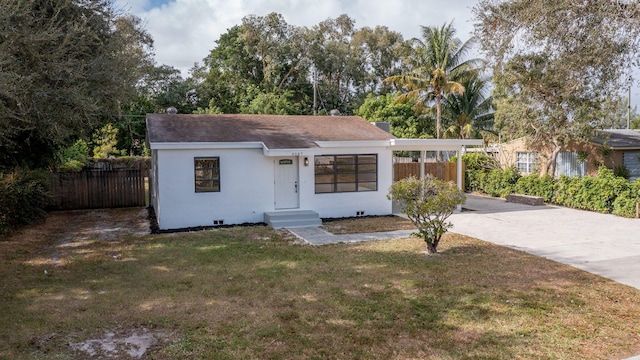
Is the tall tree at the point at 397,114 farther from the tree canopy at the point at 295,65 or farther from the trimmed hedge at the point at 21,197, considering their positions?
the trimmed hedge at the point at 21,197

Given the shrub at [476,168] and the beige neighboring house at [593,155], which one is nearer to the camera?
the beige neighboring house at [593,155]

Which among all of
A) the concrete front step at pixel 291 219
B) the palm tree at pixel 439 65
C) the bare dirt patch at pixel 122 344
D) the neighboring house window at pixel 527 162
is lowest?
the bare dirt patch at pixel 122 344

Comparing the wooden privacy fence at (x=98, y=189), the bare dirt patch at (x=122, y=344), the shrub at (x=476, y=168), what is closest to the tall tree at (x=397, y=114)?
the shrub at (x=476, y=168)

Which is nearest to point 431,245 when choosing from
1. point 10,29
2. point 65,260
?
point 65,260

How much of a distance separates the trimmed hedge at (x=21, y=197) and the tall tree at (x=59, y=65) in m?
2.11

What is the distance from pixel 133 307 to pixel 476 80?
86.3 ft

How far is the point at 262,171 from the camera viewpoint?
44.7 ft

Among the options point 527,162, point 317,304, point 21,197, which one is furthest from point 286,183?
point 527,162

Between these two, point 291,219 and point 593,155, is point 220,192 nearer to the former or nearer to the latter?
point 291,219

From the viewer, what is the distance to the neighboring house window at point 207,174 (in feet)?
42.4

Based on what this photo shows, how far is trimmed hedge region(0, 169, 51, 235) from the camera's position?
11328mm

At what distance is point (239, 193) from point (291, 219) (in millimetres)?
1809

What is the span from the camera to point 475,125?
28.9m

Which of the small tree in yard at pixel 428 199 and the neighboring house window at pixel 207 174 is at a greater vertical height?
the neighboring house window at pixel 207 174
